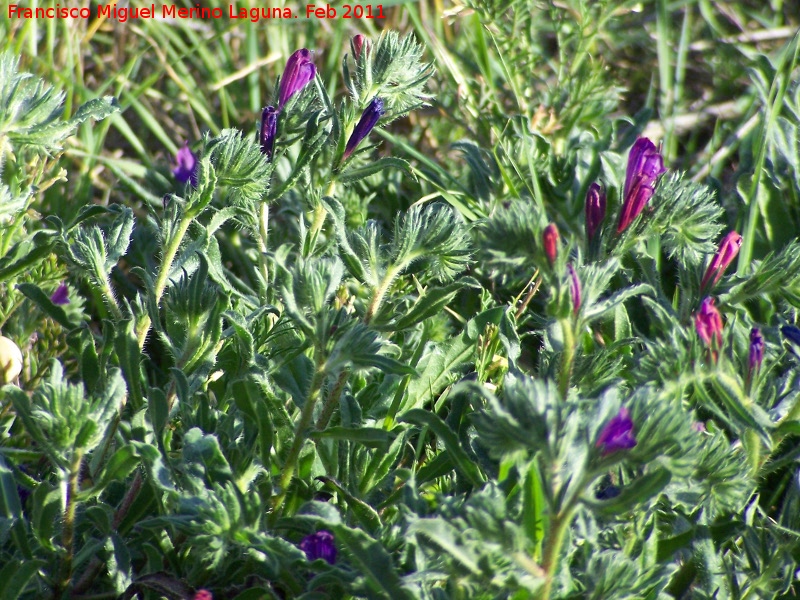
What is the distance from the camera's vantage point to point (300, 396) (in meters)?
1.69

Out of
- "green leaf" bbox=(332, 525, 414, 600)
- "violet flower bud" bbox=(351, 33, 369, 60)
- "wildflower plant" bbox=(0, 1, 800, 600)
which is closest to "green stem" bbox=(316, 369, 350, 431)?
"wildflower plant" bbox=(0, 1, 800, 600)

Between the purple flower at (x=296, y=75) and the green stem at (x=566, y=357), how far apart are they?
2.60ft

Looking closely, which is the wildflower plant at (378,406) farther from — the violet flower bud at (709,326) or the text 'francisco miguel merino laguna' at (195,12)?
the text 'francisco miguel merino laguna' at (195,12)

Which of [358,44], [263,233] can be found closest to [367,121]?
[358,44]

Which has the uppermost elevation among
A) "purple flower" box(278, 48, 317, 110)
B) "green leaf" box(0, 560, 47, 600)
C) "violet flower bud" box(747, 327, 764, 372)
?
"purple flower" box(278, 48, 317, 110)

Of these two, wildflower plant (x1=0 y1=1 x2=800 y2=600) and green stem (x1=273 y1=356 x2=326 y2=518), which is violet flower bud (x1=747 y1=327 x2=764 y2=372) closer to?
wildflower plant (x1=0 y1=1 x2=800 y2=600)

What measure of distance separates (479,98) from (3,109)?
167 cm

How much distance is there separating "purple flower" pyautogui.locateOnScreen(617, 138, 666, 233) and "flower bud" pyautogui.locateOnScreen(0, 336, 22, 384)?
4.09ft

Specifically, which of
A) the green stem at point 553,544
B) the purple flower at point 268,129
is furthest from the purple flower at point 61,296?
the green stem at point 553,544

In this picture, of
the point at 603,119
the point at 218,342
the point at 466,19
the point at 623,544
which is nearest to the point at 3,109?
the point at 218,342

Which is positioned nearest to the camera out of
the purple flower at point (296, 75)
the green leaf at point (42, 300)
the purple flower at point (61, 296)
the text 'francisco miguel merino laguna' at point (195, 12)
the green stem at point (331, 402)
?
the green stem at point (331, 402)

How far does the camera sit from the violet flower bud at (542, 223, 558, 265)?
135cm

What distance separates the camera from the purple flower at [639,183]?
163 cm

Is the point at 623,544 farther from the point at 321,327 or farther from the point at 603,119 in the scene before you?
the point at 603,119
